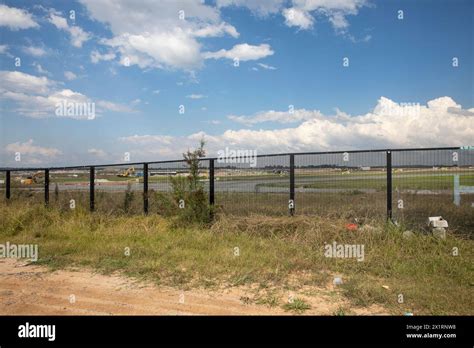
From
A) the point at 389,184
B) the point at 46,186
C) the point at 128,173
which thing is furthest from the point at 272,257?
the point at 46,186

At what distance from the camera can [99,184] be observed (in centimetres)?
1377

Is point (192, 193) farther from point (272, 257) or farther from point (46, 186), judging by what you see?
point (46, 186)

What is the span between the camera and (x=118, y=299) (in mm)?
4949

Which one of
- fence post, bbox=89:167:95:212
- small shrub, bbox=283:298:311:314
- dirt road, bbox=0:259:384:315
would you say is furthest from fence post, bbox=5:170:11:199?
small shrub, bbox=283:298:311:314

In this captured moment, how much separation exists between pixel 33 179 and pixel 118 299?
14.4 meters

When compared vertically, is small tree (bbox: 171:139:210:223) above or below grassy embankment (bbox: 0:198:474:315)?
above

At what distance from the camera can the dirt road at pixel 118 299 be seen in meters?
4.49

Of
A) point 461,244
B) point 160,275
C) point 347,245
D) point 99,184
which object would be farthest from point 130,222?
point 461,244

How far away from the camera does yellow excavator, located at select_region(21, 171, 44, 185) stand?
16.1 metres

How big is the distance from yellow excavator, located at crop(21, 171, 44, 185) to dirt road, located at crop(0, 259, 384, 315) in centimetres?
1129

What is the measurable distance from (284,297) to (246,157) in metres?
5.81

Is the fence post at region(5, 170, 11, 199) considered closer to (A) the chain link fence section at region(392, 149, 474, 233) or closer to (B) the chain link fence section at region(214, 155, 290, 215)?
(B) the chain link fence section at region(214, 155, 290, 215)
